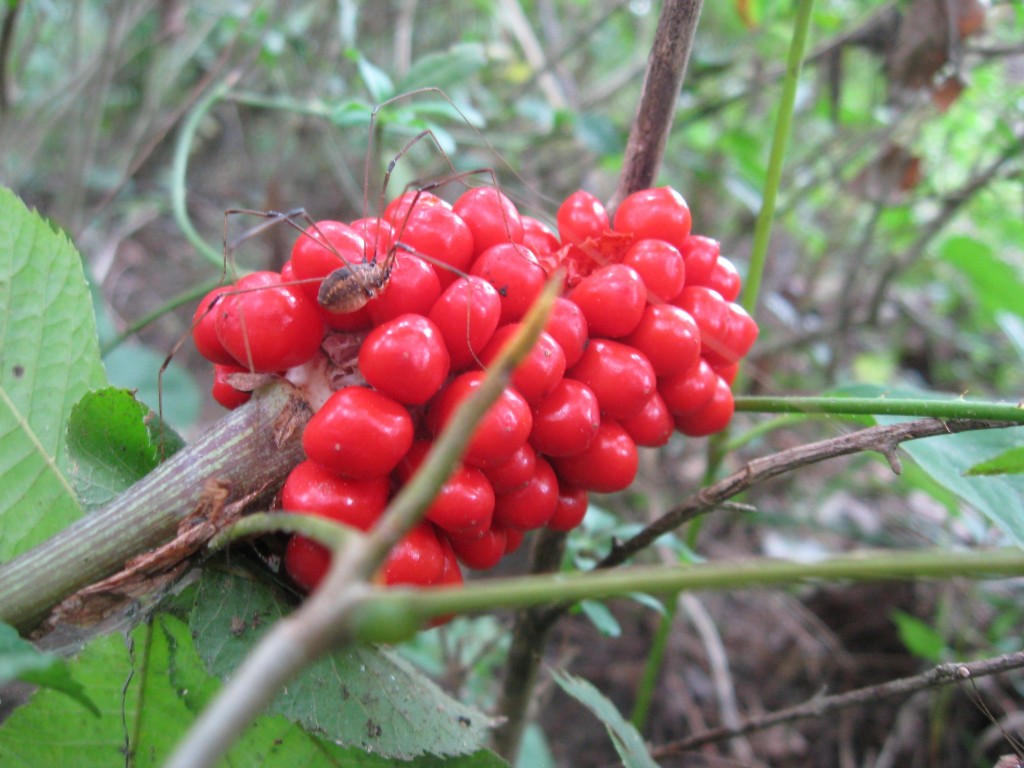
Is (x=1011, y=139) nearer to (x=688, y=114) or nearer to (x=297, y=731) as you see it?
(x=688, y=114)

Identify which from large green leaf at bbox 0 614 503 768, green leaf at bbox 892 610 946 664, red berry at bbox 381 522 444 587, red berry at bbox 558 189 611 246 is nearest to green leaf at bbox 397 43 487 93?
red berry at bbox 558 189 611 246

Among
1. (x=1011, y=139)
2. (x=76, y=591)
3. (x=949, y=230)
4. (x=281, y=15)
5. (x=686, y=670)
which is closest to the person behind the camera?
(x=76, y=591)

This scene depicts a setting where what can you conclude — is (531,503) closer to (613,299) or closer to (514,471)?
(514,471)

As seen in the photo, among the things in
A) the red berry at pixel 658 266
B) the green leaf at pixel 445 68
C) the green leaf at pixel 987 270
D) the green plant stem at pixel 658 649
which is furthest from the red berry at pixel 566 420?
the green leaf at pixel 987 270

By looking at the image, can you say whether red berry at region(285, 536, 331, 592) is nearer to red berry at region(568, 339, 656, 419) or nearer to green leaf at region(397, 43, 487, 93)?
red berry at region(568, 339, 656, 419)

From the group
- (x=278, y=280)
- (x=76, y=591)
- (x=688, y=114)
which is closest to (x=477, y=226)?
(x=278, y=280)

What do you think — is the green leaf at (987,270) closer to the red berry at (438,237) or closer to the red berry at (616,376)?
the red berry at (616,376)
